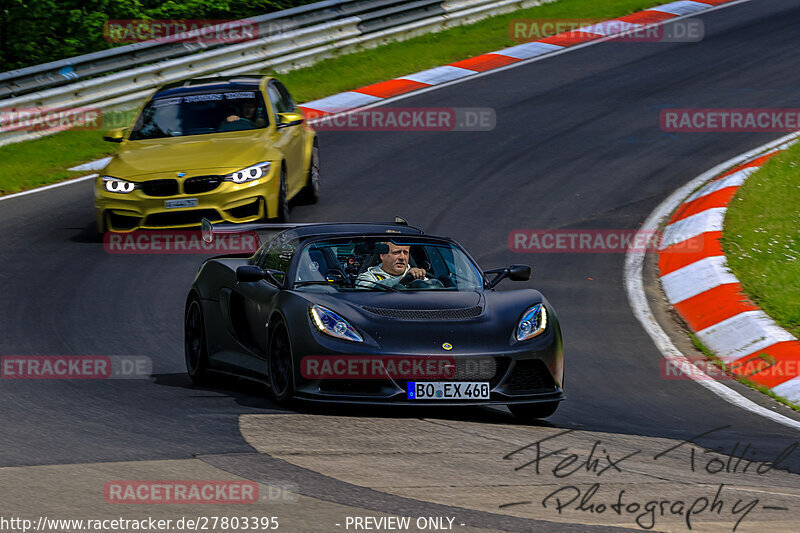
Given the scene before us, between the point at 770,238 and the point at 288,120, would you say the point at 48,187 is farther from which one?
the point at 770,238

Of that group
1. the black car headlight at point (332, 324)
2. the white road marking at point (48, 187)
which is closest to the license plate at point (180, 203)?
the white road marking at point (48, 187)

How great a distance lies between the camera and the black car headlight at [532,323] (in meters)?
8.31

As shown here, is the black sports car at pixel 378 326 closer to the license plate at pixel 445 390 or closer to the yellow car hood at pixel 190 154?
the license plate at pixel 445 390

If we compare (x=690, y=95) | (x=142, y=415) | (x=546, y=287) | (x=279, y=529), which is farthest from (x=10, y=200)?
(x=279, y=529)

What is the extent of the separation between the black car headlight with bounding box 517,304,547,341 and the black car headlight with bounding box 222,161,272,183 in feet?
19.7

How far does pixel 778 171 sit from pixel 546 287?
13.4 feet

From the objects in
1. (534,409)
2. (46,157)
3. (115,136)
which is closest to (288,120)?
(115,136)

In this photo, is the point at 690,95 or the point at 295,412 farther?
the point at 690,95

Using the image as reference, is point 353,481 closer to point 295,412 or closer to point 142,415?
point 295,412

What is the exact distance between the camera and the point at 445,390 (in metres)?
7.99

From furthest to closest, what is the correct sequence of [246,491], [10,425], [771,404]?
[771,404] → [10,425] → [246,491]

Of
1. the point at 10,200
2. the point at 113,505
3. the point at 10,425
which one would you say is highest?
the point at 113,505

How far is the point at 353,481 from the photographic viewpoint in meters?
6.54

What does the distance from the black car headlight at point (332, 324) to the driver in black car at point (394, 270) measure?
34.1 inches
